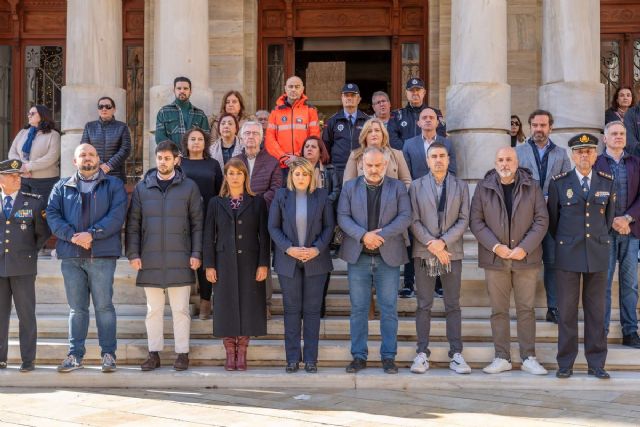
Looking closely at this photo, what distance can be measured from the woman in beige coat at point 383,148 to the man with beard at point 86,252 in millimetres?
2251

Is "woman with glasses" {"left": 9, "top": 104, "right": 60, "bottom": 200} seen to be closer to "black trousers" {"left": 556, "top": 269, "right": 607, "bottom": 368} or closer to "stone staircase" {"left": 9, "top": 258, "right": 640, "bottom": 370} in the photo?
"stone staircase" {"left": 9, "top": 258, "right": 640, "bottom": 370}

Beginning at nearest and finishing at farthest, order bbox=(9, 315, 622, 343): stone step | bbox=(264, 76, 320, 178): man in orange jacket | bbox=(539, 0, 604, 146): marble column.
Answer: bbox=(9, 315, 622, 343): stone step
bbox=(264, 76, 320, 178): man in orange jacket
bbox=(539, 0, 604, 146): marble column

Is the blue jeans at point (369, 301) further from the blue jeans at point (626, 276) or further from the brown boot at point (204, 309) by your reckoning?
the blue jeans at point (626, 276)

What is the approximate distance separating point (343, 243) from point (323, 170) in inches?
48.7

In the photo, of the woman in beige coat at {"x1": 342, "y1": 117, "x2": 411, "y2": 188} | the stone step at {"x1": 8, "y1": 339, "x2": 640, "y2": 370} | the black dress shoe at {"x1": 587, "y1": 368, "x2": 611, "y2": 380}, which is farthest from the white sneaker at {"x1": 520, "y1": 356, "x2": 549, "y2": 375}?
the woman in beige coat at {"x1": 342, "y1": 117, "x2": 411, "y2": 188}

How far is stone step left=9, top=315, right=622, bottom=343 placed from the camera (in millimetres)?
8539

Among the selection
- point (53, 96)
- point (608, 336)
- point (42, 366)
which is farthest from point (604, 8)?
point (42, 366)

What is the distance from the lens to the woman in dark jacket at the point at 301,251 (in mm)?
7859

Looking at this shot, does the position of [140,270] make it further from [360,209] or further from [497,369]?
[497,369]

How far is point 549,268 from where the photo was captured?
8.50 m

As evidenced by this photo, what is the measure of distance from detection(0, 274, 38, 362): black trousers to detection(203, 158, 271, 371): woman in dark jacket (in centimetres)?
168

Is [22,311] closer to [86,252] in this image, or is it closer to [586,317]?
[86,252]

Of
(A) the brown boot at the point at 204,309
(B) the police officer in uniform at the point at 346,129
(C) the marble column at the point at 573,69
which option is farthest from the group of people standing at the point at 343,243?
(C) the marble column at the point at 573,69

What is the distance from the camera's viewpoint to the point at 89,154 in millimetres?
8078
